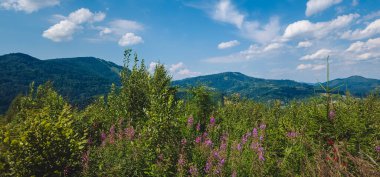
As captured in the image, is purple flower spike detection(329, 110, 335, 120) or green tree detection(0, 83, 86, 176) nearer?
green tree detection(0, 83, 86, 176)

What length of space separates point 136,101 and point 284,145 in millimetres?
8544

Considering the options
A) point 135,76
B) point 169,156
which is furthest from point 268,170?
point 135,76

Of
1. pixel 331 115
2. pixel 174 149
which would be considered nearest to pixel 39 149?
pixel 174 149

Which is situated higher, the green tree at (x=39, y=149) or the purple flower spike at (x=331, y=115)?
the purple flower spike at (x=331, y=115)

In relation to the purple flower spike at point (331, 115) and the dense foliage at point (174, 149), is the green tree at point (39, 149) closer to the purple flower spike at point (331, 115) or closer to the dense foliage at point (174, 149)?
the dense foliage at point (174, 149)

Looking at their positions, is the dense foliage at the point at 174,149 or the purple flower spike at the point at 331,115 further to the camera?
the purple flower spike at the point at 331,115

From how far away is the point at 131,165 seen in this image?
7598 millimetres

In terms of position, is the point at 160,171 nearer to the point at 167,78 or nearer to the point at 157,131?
the point at 157,131

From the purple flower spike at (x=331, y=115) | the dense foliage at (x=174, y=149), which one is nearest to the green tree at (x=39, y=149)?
the dense foliage at (x=174, y=149)

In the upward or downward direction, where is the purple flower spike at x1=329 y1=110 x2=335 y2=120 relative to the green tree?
upward

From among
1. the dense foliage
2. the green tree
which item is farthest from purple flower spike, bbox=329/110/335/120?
the green tree

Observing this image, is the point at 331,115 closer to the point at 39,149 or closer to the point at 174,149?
the point at 174,149

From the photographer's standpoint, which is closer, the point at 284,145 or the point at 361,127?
the point at 361,127

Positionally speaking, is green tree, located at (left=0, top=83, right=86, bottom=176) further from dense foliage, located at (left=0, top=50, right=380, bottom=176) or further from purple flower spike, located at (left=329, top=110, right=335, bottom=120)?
purple flower spike, located at (left=329, top=110, right=335, bottom=120)
